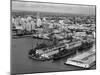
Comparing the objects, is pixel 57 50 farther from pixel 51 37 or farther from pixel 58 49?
pixel 51 37

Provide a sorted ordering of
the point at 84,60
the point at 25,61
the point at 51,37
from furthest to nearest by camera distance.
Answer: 1. the point at 84,60
2. the point at 51,37
3. the point at 25,61

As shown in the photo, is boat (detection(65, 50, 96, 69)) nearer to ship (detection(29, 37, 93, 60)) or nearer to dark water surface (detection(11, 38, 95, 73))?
ship (detection(29, 37, 93, 60))

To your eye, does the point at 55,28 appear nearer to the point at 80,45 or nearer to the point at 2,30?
the point at 80,45

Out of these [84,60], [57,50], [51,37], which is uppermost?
[51,37]

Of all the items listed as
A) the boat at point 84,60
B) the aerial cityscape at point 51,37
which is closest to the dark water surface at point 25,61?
the aerial cityscape at point 51,37

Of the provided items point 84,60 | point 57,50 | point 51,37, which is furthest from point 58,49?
point 84,60

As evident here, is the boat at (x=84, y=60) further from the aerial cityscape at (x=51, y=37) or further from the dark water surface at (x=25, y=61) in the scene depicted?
the dark water surface at (x=25, y=61)

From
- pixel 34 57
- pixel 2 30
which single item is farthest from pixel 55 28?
pixel 2 30

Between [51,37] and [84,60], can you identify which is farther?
[84,60]
